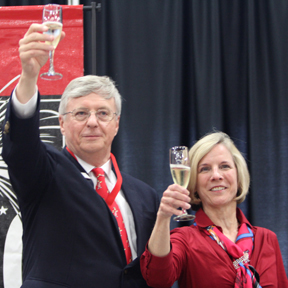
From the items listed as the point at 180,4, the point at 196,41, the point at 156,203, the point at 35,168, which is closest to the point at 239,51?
the point at 196,41

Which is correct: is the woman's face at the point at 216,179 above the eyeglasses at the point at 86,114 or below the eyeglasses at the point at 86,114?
below

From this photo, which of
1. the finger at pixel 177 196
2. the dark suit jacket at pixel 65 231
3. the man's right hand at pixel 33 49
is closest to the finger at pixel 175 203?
the finger at pixel 177 196

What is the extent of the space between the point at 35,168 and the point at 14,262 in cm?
124

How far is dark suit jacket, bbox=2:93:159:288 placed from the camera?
1.50m

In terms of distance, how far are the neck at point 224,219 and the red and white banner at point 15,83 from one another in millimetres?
1047

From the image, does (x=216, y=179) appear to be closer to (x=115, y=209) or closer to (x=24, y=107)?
(x=115, y=209)

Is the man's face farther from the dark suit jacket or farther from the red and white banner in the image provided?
the red and white banner

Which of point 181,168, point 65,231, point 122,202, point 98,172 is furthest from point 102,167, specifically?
point 181,168

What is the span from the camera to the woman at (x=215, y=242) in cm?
157

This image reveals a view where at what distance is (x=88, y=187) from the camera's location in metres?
1.64

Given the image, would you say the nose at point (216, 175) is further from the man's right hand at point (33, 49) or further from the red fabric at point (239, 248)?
the man's right hand at point (33, 49)

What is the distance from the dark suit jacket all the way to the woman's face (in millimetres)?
543

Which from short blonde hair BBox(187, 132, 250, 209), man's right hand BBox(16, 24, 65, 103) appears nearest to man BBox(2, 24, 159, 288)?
man's right hand BBox(16, 24, 65, 103)

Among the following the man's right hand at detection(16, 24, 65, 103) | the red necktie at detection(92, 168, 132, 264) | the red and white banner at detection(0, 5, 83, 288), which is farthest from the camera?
the red and white banner at detection(0, 5, 83, 288)
